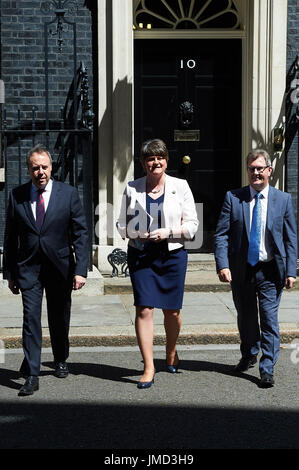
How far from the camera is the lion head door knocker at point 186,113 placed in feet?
37.0

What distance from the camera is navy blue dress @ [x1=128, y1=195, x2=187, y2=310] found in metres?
6.45

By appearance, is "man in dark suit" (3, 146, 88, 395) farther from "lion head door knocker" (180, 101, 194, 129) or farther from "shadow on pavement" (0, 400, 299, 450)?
A: "lion head door knocker" (180, 101, 194, 129)

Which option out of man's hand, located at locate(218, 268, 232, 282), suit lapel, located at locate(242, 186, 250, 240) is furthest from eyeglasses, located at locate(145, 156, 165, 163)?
man's hand, located at locate(218, 268, 232, 282)

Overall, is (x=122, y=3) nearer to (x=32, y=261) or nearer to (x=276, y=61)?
(x=276, y=61)

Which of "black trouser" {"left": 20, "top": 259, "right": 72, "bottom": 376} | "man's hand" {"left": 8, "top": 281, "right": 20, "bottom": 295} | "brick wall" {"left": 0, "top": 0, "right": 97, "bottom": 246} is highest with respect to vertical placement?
"brick wall" {"left": 0, "top": 0, "right": 97, "bottom": 246}

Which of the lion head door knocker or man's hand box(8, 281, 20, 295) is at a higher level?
the lion head door knocker

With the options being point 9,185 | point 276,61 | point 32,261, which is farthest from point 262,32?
point 32,261

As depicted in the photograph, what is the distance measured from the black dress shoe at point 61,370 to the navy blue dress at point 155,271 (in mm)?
782

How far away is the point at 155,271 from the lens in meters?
6.48

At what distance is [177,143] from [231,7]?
1885 millimetres

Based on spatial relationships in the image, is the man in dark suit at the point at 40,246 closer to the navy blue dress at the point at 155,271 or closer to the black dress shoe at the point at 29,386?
the black dress shoe at the point at 29,386

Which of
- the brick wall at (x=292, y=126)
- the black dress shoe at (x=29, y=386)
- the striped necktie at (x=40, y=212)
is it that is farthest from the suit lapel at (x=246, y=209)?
the brick wall at (x=292, y=126)

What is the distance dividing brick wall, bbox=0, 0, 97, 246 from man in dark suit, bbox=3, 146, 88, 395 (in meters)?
4.52

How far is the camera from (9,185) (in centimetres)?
1112
